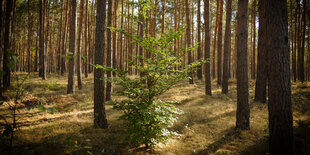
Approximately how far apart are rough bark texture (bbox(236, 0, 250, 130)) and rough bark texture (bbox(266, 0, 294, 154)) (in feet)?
7.57

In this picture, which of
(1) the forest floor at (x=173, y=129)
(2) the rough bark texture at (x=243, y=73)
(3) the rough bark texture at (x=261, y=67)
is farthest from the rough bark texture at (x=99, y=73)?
(3) the rough bark texture at (x=261, y=67)

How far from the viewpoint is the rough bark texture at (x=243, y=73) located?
6.54 metres

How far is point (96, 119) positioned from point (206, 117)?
5.38m

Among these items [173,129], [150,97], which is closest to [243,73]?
[173,129]

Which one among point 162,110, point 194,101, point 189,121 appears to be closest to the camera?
point 162,110

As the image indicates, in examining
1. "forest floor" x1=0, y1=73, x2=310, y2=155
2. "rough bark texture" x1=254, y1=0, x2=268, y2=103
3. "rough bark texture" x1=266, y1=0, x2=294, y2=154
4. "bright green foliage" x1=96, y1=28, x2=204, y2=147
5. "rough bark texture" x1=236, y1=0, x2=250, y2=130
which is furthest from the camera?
"rough bark texture" x1=254, y1=0, x2=268, y2=103

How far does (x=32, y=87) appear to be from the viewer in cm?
1261

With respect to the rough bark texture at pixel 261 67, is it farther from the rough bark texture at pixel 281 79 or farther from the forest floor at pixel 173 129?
the rough bark texture at pixel 281 79

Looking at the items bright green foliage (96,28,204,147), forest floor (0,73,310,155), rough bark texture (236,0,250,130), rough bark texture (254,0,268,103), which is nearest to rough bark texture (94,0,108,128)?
forest floor (0,73,310,155)

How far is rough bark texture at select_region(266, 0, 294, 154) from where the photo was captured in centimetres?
417

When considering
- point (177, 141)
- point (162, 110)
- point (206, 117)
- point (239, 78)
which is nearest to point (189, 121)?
point (206, 117)

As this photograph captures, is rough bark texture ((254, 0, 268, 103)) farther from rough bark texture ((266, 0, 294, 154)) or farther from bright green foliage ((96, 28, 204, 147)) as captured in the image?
bright green foliage ((96, 28, 204, 147))

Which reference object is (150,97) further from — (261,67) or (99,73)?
(261,67)

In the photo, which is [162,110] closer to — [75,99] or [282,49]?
[282,49]
